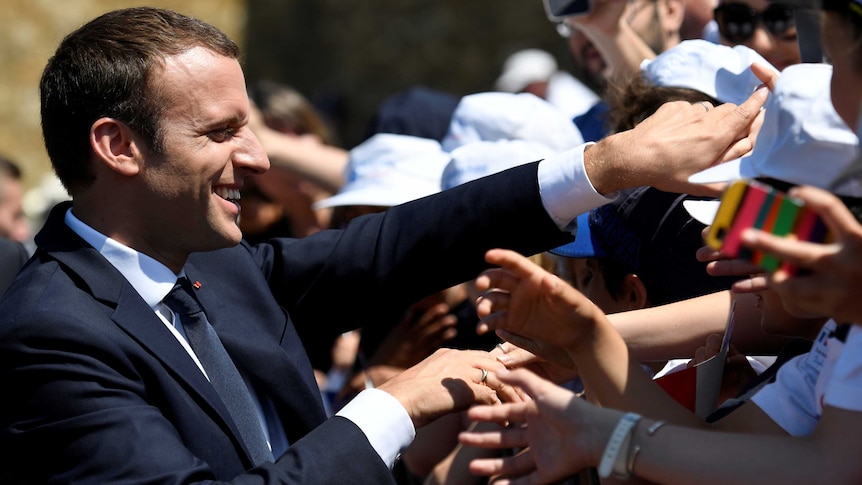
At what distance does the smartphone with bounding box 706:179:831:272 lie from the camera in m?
1.54

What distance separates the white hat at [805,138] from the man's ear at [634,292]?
2.90 feet

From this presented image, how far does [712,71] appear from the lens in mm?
2789

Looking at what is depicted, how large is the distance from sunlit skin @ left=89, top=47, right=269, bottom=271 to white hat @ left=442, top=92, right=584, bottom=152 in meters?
1.57

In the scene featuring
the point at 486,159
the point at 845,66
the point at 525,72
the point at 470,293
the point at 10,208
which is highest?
the point at 845,66

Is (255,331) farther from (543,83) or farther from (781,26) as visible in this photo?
(543,83)

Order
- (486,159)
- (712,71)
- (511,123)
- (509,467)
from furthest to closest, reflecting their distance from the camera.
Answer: (511,123) < (486,159) < (712,71) < (509,467)

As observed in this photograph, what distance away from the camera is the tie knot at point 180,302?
2.51 meters

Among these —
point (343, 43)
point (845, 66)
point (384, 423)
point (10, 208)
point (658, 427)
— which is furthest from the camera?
point (343, 43)

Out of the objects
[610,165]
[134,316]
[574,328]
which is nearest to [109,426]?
[134,316]

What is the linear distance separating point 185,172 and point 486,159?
3.79 feet

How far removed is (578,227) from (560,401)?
1023mm

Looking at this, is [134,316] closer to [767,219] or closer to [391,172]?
[767,219]

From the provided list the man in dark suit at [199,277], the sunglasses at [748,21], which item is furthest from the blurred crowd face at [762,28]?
the man in dark suit at [199,277]

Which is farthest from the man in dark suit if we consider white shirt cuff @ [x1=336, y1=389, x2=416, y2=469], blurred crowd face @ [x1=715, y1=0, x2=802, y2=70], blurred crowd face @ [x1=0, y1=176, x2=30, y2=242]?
blurred crowd face @ [x1=0, y1=176, x2=30, y2=242]
